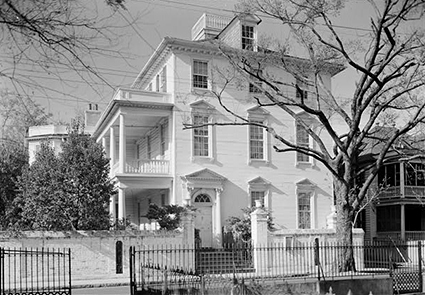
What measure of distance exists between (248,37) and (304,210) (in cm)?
853

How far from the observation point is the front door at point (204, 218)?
24.2 metres

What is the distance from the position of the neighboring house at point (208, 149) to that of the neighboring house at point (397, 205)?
20.5 ft

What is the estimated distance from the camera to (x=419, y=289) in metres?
15.2

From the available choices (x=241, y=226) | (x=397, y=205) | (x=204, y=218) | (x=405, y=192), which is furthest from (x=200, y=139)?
(x=397, y=205)

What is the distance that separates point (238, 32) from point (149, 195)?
885cm

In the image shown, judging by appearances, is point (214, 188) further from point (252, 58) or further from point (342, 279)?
point (342, 279)

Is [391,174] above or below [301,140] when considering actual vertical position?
below

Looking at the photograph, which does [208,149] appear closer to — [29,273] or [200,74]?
[200,74]

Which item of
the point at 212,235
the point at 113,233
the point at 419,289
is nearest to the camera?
the point at 419,289

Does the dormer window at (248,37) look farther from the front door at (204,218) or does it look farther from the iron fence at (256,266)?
the iron fence at (256,266)

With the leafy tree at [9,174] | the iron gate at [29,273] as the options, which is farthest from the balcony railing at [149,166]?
the iron gate at [29,273]

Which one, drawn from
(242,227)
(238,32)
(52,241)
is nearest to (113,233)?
(52,241)

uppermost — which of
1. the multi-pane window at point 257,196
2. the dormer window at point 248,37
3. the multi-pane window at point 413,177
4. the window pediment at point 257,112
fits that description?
the dormer window at point 248,37

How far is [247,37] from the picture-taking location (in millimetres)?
26500
